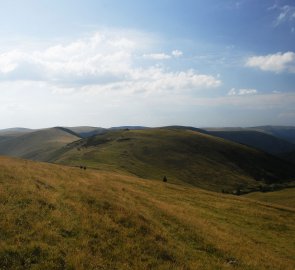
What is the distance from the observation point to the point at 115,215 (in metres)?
24.5

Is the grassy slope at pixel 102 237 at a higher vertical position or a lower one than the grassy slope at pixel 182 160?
higher

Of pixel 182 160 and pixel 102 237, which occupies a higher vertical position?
pixel 102 237

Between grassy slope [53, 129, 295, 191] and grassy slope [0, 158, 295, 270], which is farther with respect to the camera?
grassy slope [53, 129, 295, 191]

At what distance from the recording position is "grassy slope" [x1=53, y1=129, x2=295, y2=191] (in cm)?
12862

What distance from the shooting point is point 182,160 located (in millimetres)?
157375

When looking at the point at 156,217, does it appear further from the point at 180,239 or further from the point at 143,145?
the point at 143,145

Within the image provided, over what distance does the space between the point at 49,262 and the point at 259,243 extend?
20.3 m

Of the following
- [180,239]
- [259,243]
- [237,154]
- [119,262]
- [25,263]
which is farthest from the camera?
[237,154]

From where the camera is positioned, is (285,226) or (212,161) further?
(212,161)

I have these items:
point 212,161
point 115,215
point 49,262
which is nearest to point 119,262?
point 49,262

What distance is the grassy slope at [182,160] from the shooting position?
128625 mm

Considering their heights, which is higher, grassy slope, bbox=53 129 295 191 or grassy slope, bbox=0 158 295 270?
grassy slope, bbox=0 158 295 270

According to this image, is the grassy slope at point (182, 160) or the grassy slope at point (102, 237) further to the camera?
the grassy slope at point (182, 160)

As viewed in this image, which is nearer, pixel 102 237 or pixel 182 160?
pixel 102 237
